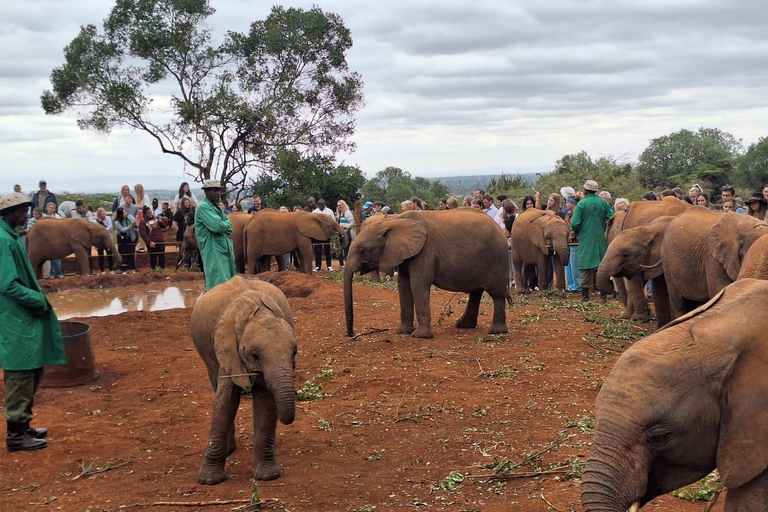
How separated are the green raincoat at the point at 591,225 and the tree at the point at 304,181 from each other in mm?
14752

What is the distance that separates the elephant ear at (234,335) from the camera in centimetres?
657

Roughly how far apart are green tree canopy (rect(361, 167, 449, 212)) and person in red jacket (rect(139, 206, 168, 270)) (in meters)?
16.5

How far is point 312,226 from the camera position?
832 inches

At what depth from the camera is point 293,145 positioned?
1174 inches

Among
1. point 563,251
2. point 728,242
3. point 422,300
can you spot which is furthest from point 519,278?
point 728,242

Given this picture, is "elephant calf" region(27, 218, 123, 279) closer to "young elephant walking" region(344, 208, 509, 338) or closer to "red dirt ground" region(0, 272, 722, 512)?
"red dirt ground" region(0, 272, 722, 512)

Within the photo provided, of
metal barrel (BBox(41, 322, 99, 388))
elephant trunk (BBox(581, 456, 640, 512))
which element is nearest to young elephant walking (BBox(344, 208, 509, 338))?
metal barrel (BBox(41, 322, 99, 388))

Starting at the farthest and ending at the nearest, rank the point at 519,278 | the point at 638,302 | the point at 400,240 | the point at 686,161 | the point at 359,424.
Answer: the point at 686,161
the point at 519,278
the point at 638,302
the point at 400,240
the point at 359,424

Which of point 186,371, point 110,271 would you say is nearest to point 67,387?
point 186,371

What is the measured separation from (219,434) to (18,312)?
2.62 metres

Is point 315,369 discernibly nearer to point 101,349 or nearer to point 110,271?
point 101,349

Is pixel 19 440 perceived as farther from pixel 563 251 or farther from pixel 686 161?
pixel 686 161

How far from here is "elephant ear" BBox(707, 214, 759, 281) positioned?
9.59m

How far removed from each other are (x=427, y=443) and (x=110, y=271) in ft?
56.9
